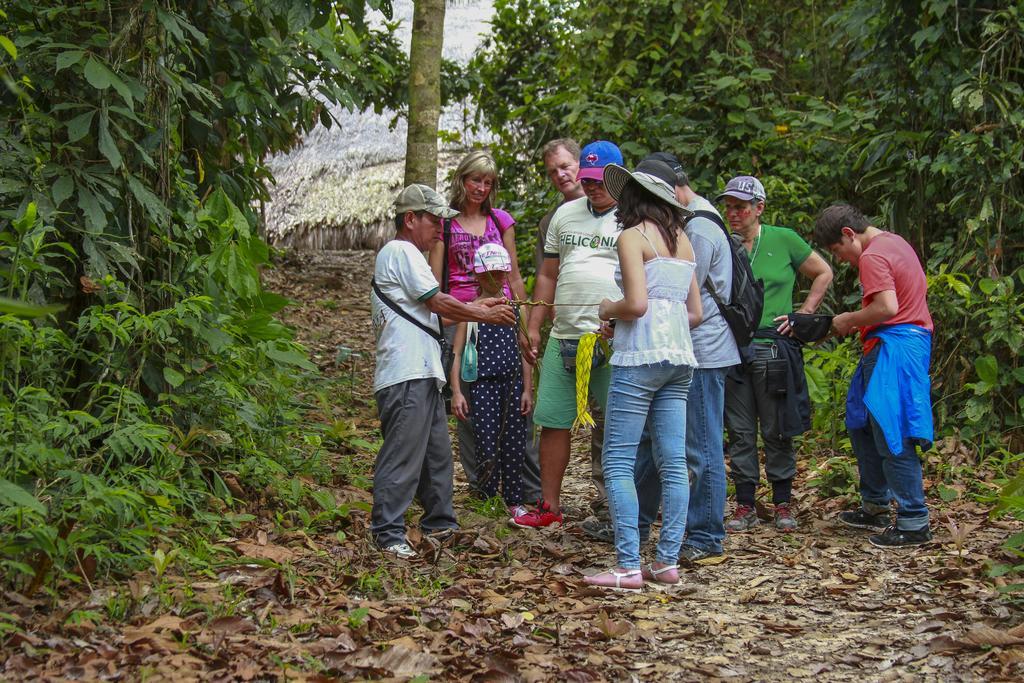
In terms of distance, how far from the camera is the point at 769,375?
538 cm

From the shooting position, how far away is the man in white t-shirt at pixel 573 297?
16.8 feet

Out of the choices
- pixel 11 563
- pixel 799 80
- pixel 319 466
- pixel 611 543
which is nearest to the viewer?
pixel 11 563

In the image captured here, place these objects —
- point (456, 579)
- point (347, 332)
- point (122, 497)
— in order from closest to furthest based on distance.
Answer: point (122, 497), point (456, 579), point (347, 332)

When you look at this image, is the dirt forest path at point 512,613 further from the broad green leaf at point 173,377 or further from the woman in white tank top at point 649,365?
the broad green leaf at point 173,377

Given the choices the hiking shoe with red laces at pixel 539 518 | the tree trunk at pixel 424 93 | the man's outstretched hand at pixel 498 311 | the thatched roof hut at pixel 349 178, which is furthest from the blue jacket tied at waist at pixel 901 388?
the thatched roof hut at pixel 349 178

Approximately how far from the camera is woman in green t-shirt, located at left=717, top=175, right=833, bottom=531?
17.6 feet

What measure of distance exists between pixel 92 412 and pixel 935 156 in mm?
5386

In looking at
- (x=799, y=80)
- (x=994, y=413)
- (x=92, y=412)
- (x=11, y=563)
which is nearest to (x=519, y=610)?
(x=11, y=563)

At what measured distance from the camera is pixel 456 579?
443 centimetres

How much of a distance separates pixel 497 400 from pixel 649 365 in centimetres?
141

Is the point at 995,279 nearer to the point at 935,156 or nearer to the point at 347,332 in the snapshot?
the point at 935,156

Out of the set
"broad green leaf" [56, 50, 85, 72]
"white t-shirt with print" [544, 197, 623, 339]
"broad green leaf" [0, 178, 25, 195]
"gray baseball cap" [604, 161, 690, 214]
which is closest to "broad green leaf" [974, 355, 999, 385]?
"white t-shirt with print" [544, 197, 623, 339]

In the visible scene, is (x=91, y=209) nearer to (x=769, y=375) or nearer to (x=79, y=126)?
(x=79, y=126)

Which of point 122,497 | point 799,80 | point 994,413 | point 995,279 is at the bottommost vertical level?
point 122,497
